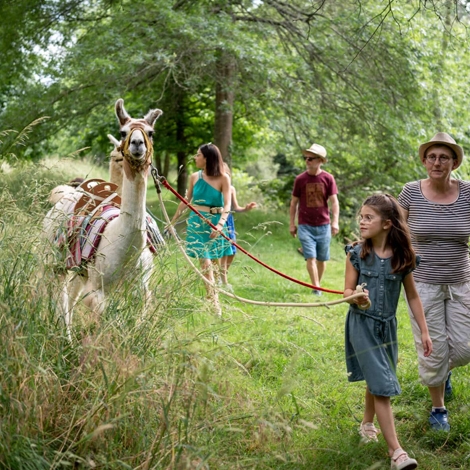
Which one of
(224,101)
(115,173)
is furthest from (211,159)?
(224,101)

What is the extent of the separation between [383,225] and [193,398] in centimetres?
175

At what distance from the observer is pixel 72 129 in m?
18.4

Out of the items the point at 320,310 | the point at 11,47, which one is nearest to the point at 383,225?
the point at 320,310

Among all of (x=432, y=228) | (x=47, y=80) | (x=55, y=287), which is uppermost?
(x=47, y=80)

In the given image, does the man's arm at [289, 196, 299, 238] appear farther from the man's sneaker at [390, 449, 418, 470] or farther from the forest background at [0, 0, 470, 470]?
the man's sneaker at [390, 449, 418, 470]

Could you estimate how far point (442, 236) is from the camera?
5.21 meters

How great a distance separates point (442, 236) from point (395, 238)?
77 cm

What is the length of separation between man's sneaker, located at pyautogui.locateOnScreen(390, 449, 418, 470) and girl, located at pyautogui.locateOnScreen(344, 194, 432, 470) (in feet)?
0.76

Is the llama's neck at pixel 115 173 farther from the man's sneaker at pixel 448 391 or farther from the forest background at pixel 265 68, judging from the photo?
the forest background at pixel 265 68

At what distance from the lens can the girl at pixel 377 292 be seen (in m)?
4.43

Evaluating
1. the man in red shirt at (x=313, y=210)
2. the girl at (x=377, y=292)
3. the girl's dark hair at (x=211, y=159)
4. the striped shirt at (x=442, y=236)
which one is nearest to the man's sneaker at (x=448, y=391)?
the striped shirt at (x=442, y=236)

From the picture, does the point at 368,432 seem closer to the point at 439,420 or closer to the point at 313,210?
the point at 439,420

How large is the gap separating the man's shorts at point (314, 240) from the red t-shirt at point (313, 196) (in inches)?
2.9

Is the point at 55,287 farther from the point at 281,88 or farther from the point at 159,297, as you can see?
the point at 281,88
